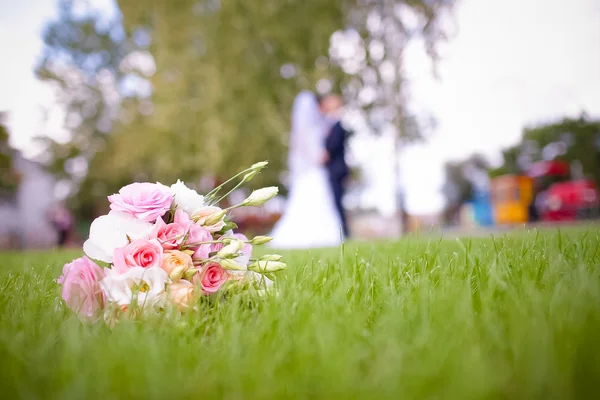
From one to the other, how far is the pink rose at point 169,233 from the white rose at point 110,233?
35 mm

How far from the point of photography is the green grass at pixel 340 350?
0.82m

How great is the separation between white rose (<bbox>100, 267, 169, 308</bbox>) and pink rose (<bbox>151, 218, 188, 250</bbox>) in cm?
16

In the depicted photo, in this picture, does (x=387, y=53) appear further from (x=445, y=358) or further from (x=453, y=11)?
(x=445, y=358)

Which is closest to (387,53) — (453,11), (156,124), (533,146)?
(453,11)

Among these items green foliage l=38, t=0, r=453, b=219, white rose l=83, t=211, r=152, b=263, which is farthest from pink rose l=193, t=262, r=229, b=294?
green foliage l=38, t=0, r=453, b=219

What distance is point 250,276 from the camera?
174cm

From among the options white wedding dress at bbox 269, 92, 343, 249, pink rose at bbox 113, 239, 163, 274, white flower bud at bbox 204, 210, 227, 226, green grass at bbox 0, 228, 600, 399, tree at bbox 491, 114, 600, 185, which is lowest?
green grass at bbox 0, 228, 600, 399

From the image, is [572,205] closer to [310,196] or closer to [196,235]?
[310,196]

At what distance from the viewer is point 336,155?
8672 mm

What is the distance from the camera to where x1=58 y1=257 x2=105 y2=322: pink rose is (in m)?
1.43

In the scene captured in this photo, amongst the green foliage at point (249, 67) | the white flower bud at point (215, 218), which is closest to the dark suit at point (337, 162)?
the green foliage at point (249, 67)

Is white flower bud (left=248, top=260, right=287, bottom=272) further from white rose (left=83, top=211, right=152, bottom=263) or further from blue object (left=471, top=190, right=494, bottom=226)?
blue object (left=471, top=190, right=494, bottom=226)

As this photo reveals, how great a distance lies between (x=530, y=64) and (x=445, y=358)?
51.8ft

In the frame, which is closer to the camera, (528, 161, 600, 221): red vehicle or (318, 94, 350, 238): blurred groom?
(318, 94, 350, 238): blurred groom
